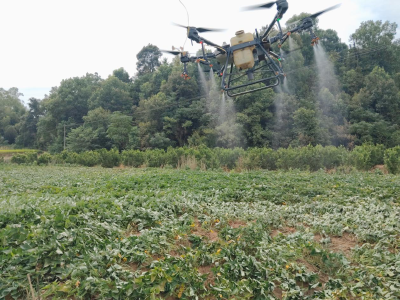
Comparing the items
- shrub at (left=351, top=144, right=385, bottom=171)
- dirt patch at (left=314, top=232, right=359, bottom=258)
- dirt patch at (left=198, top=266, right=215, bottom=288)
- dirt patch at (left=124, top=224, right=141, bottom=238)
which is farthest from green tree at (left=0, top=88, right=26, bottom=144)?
dirt patch at (left=314, top=232, right=359, bottom=258)

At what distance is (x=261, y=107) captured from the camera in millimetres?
31141

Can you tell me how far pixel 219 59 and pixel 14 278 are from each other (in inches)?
305

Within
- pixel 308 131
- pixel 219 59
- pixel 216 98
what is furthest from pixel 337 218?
pixel 216 98

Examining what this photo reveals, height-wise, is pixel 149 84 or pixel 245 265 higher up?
pixel 149 84

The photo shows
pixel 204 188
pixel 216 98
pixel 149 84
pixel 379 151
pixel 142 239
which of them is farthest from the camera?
pixel 149 84

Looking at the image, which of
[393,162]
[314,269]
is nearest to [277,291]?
[314,269]

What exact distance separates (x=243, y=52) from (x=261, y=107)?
76.8 feet

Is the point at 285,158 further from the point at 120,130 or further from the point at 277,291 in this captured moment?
the point at 120,130

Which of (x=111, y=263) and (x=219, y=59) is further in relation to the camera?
(x=219, y=59)

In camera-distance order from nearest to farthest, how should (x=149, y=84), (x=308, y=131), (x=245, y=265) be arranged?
(x=245, y=265) → (x=308, y=131) → (x=149, y=84)

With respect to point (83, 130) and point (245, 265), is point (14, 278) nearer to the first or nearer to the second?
point (245, 265)

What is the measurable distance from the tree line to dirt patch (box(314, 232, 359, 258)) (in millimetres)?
22651

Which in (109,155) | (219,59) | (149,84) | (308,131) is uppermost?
(149,84)

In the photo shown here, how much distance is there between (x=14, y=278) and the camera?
2.66 m
